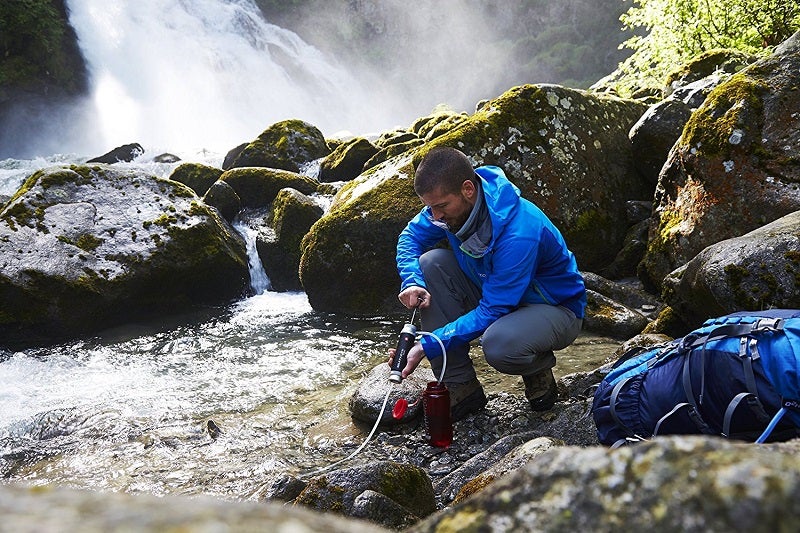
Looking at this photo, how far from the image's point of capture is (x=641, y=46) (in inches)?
608

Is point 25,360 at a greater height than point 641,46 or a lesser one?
lesser

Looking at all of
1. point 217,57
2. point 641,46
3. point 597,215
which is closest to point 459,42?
point 217,57

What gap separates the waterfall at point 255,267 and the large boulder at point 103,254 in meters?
0.28

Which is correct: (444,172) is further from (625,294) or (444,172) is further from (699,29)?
(699,29)

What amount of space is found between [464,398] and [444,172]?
177 centimetres

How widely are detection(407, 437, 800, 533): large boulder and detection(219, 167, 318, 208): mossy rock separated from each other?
11301 millimetres

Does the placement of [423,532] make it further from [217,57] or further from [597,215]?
[217,57]

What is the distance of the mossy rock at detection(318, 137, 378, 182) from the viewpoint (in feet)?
45.7

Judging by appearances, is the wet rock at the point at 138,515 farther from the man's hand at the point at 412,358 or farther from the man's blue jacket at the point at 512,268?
the man's blue jacket at the point at 512,268

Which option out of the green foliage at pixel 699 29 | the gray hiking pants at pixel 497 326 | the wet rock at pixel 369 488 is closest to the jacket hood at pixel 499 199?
the gray hiking pants at pixel 497 326

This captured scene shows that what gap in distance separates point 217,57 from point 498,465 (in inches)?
1525

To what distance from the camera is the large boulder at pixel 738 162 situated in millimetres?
5926

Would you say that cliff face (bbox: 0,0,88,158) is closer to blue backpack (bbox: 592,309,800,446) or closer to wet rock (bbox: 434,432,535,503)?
wet rock (bbox: 434,432,535,503)

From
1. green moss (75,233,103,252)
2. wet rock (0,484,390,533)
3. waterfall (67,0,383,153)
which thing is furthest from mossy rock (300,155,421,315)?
waterfall (67,0,383,153)
